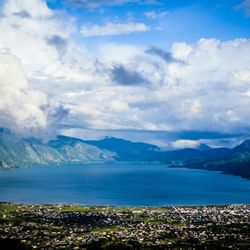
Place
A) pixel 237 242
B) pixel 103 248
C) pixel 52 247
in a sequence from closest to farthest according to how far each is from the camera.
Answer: pixel 103 248 → pixel 52 247 → pixel 237 242

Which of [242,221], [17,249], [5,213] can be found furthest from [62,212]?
[17,249]

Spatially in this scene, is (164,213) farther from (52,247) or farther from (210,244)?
(52,247)

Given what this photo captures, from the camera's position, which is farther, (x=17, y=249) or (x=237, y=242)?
(x=237, y=242)

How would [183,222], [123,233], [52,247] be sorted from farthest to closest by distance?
1. [183,222]
2. [123,233]
3. [52,247]

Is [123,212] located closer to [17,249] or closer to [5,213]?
[5,213]

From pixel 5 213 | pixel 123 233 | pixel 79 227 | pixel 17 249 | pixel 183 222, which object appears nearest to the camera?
pixel 17 249

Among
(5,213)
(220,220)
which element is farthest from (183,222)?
(5,213)
